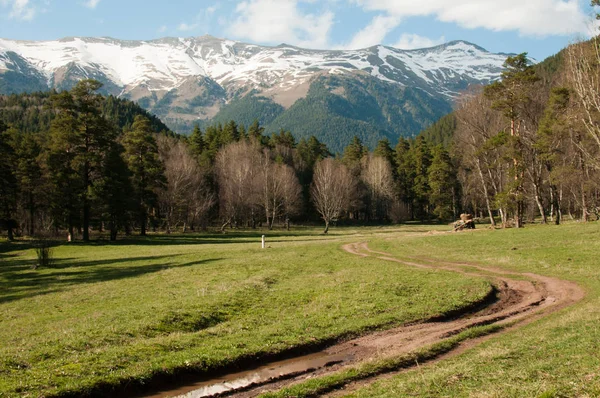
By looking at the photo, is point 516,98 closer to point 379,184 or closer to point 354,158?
point 379,184

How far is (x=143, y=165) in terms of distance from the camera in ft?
207

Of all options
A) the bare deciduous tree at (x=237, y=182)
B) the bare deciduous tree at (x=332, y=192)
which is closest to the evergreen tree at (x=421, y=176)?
the bare deciduous tree at (x=332, y=192)

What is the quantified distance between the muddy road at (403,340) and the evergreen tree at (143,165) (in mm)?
51852

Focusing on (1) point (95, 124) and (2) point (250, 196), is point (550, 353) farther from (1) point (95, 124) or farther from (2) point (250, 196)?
(2) point (250, 196)

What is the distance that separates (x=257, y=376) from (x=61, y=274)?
78.9 ft

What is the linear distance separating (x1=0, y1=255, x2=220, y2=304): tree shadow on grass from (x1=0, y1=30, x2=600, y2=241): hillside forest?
697 inches

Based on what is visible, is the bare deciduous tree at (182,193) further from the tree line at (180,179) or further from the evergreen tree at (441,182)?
the evergreen tree at (441,182)

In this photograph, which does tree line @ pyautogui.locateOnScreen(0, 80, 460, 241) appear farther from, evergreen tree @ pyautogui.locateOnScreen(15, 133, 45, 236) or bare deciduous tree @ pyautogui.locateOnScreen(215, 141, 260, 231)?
bare deciduous tree @ pyautogui.locateOnScreen(215, 141, 260, 231)

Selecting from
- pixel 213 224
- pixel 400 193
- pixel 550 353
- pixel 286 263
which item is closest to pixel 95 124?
pixel 286 263

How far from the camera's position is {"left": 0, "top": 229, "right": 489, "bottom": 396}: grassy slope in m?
11.9

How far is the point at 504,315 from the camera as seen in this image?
16.4 m

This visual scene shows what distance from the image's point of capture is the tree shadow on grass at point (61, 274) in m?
25.0

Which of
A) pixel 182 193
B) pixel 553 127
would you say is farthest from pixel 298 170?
pixel 553 127

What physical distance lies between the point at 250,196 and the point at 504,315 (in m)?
71.4
